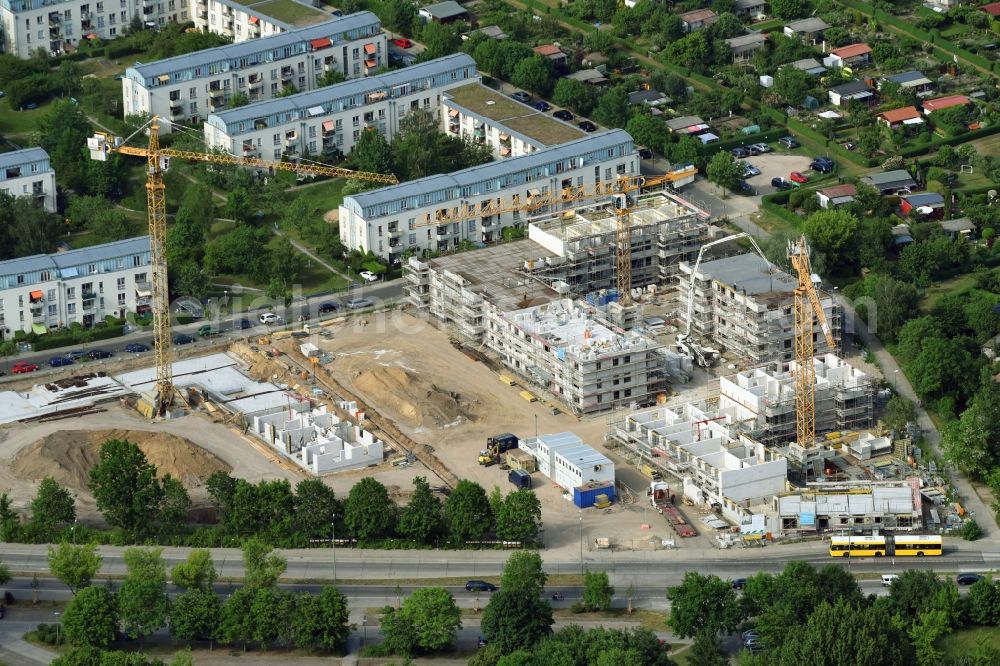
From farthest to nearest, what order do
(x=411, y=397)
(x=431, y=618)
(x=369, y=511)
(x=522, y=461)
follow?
1. (x=411, y=397)
2. (x=522, y=461)
3. (x=369, y=511)
4. (x=431, y=618)

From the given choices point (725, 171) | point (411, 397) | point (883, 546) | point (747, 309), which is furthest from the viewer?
point (725, 171)

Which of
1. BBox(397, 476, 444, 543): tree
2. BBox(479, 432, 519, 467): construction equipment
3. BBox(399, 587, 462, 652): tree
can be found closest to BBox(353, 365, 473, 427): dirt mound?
BBox(479, 432, 519, 467): construction equipment

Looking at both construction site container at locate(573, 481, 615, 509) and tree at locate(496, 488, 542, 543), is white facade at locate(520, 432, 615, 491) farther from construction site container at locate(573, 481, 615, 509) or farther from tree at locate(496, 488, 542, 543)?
tree at locate(496, 488, 542, 543)

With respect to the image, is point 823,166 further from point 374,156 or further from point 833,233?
point 374,156

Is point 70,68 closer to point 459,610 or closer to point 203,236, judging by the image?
point 203,236

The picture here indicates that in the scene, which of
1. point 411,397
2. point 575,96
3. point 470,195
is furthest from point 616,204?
point 575,96

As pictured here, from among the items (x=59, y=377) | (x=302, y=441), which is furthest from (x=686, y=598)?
(x=59, y=377)
